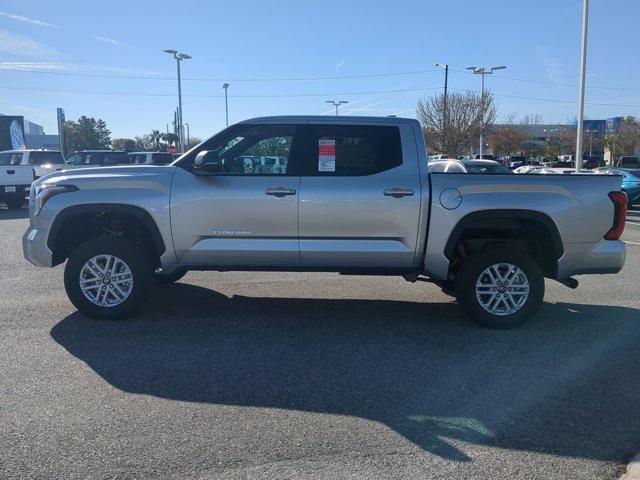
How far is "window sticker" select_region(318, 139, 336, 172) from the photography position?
236 inches

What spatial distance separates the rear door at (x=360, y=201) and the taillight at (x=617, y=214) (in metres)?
1.96

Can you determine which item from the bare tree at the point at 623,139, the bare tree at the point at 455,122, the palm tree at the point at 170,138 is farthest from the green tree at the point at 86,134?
the bare tree at the point at 623,139

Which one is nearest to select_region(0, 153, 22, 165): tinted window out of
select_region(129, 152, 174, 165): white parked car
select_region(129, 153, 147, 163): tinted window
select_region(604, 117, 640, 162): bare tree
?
select_region(129, 152, 174, 165): white parked car

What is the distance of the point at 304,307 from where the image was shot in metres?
6.91

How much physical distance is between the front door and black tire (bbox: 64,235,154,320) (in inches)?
17.4

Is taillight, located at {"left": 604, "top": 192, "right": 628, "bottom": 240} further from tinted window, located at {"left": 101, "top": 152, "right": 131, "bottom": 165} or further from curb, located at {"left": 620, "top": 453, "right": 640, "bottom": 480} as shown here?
tinted window, located at {"left": 101, "top": 152, "right": 131, "bottom": 165}

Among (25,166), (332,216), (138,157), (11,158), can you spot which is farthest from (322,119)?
(138,157)

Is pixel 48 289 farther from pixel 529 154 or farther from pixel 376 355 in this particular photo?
pixel 529 154

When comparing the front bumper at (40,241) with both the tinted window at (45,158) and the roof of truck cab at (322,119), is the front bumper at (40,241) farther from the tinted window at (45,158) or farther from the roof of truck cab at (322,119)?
the tinted window at (45,158)

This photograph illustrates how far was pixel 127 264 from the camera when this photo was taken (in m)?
6.06

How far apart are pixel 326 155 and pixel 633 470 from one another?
3.88m

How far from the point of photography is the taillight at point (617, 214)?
5828mm

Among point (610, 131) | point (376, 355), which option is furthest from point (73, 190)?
point (610, 131)

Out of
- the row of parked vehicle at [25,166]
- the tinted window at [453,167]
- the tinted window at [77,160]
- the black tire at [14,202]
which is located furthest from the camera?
the tinted window at [77,160]
